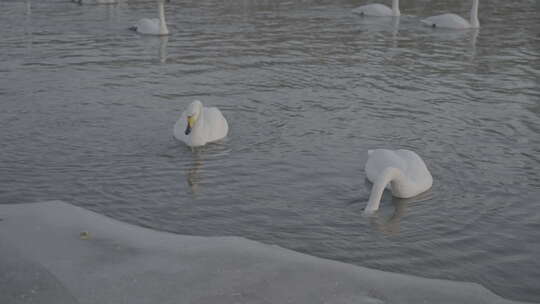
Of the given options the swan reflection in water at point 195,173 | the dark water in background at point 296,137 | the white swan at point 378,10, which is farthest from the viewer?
the white swan at point 378,10

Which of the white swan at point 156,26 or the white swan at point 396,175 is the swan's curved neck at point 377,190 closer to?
the white swan at point 396,175

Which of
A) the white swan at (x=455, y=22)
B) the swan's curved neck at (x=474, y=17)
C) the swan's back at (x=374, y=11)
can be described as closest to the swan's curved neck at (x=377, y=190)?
the white swan at (x=455, y=22)

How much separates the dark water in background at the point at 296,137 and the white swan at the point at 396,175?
18cm

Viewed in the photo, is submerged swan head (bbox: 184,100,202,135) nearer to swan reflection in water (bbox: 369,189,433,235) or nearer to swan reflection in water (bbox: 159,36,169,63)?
swan reflection in water (bbox: 369,189,433,235)

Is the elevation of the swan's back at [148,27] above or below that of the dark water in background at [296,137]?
above

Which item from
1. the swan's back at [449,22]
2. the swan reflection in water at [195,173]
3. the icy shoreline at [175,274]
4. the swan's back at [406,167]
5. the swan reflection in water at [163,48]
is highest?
the swan's back at [449,22]

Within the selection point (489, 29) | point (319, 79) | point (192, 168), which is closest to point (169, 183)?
point (192, 168)

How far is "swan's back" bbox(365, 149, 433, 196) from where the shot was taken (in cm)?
1056

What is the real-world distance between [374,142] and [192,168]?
3.41 meters

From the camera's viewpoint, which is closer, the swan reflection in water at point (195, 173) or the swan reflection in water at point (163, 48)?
the swan reflection in water at point (195, 173)

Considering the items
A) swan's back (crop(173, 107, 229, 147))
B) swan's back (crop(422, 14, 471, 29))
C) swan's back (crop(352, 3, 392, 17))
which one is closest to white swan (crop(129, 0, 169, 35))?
swan's back (crop(352, 3, 392, 17))

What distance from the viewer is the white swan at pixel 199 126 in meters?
12.6

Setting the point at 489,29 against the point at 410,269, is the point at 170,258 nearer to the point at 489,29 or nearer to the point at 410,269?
the point at 410,269

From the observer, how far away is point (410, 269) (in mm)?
8516
